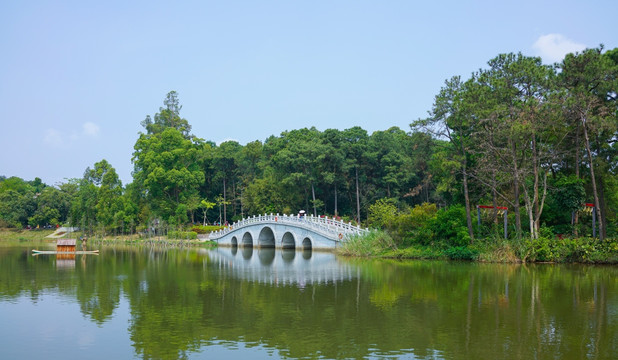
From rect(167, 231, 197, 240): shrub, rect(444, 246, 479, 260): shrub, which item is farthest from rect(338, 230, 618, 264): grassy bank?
rect(167, 231, 197, 240): shrub

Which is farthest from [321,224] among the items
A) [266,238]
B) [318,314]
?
[318,314]

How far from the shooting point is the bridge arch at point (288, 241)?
124 feet

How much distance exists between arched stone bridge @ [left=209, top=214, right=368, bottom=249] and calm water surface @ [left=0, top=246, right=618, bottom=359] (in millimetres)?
11835

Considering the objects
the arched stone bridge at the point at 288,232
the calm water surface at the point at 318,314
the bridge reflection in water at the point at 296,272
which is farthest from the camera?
the arched stone bridge at the point at 288,232

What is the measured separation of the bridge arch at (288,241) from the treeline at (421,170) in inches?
217

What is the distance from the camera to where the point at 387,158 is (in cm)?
4281

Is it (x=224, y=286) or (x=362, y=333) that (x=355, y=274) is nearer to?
(x=224, y=286)

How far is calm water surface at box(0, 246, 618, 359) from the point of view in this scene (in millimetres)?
9078

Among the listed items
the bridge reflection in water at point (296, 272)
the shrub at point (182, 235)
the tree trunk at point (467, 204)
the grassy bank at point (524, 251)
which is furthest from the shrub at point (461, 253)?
the shrub at point (182, 235)

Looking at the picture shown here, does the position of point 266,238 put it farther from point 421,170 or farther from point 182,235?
point 421,170

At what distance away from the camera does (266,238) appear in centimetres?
4162

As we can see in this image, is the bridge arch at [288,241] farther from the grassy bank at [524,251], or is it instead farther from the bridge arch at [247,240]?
the grassy bank at [524,251]

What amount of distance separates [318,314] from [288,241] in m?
26.8

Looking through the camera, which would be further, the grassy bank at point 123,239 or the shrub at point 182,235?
the shrub at point 182,235
